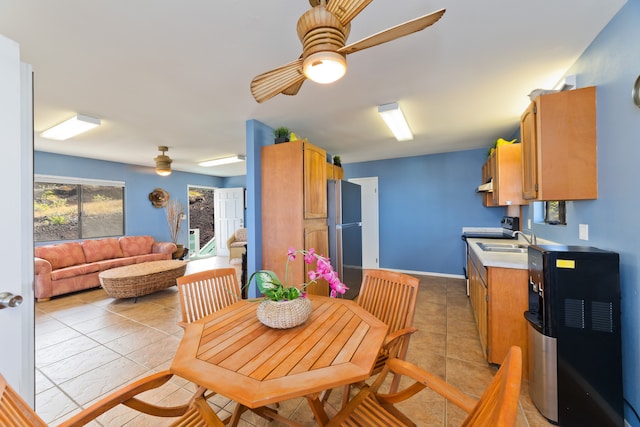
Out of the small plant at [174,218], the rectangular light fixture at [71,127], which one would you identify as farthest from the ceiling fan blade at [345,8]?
the small plant at [174,218]

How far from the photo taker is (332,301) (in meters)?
1.77

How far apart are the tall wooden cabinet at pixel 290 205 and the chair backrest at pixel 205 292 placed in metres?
1.09

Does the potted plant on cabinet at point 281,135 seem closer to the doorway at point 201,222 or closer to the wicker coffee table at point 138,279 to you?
the wicker coffee table at point 138,279

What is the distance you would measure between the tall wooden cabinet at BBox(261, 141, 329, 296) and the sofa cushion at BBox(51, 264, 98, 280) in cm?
345

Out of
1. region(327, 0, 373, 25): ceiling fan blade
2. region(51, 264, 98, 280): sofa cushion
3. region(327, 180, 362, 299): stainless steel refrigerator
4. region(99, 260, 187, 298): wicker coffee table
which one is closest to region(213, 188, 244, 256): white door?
region(99, 260, 187, 298): wicker coffee table

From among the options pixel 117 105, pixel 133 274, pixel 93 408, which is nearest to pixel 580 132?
pixel 93 408

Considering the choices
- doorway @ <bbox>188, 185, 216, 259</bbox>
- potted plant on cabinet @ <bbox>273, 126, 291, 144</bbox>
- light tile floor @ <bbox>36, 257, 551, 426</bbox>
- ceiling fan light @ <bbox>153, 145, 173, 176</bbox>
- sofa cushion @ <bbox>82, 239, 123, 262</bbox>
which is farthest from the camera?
doorway @ <bbox>188, 185, 216, 259</bbox>

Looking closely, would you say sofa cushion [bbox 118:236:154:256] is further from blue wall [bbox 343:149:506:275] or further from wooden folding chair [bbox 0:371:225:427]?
wooden folding chair [bbox 0:371:225:427]

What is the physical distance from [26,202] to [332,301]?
1.70 meters

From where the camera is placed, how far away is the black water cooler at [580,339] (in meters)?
1.51

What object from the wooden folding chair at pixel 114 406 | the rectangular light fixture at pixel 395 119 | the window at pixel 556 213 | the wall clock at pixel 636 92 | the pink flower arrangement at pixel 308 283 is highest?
the rectangular light fixture at pixel 395 119

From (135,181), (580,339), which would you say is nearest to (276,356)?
(580,339)

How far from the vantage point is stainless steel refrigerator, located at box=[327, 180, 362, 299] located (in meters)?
3.63

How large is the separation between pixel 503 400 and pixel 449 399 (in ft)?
1.27
